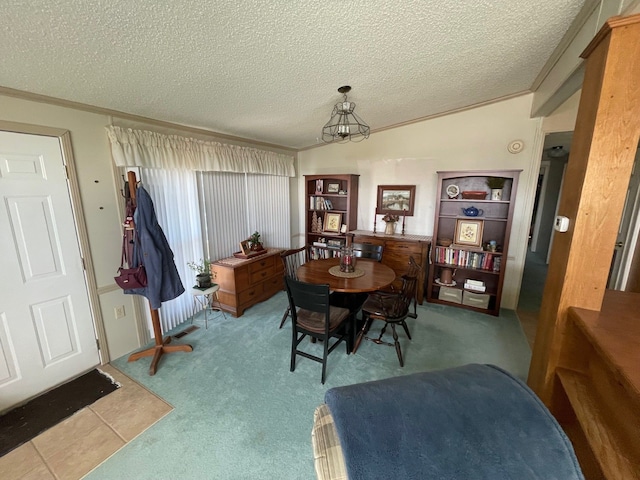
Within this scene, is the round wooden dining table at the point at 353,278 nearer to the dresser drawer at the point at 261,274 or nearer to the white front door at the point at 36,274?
the dresser drawer at the point at 261,274

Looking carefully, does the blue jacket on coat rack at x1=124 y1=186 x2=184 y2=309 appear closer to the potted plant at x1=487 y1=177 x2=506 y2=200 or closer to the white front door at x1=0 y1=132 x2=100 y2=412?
the white front door at x1=0 y1=132 x2=100 y2=412

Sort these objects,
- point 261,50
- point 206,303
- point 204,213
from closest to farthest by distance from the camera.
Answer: point 261,50
point 204,213
point 206,303

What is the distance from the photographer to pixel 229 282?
10.2 ft

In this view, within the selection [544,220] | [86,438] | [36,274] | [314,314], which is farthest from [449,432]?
[544,220]

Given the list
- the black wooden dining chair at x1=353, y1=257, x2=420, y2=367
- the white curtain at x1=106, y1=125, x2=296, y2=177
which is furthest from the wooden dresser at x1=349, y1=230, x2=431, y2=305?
the white curtain at x1=106, y1=125, x2=296, y2=177

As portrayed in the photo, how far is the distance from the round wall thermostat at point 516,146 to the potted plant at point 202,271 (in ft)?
12.8

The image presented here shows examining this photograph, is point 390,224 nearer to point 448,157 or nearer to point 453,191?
point 453,191

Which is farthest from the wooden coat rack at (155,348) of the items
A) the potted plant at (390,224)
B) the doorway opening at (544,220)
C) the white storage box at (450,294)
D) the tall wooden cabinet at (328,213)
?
the doorway opening at (544,220)

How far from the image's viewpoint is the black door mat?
1.67m

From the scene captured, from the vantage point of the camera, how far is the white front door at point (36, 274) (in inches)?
70.7

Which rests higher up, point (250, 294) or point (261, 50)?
point (261, 50)

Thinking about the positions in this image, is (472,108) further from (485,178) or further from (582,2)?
(582,2)

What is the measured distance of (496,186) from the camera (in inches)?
122

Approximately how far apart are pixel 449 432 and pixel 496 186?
3195 mm
